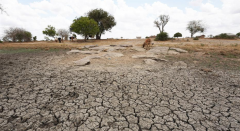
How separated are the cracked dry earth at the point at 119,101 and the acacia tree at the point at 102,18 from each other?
71.4ft

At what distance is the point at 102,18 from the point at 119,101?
24.6 meters

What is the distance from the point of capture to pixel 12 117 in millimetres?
2203

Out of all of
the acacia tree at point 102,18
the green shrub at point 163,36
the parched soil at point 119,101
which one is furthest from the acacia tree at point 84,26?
the parched soil at point 119,101

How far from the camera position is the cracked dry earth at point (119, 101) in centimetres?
212

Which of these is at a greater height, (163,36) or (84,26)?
(84,26)

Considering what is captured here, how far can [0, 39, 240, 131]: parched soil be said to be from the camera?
212cm

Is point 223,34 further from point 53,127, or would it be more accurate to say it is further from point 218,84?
point 53,127

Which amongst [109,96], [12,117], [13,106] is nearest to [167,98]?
[109,96]

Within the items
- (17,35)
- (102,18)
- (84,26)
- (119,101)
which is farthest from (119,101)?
(17,35)

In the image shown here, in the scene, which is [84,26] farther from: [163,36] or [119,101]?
[119,101]

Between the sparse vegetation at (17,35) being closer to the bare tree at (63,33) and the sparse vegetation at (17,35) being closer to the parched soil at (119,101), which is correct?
the bare tree at (63,33)

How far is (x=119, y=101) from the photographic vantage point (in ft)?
9.20

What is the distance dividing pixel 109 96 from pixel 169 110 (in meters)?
1.39

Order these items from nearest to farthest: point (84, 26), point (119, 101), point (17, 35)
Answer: point (119, 101) < point (84, 26) < point (17, 35)
